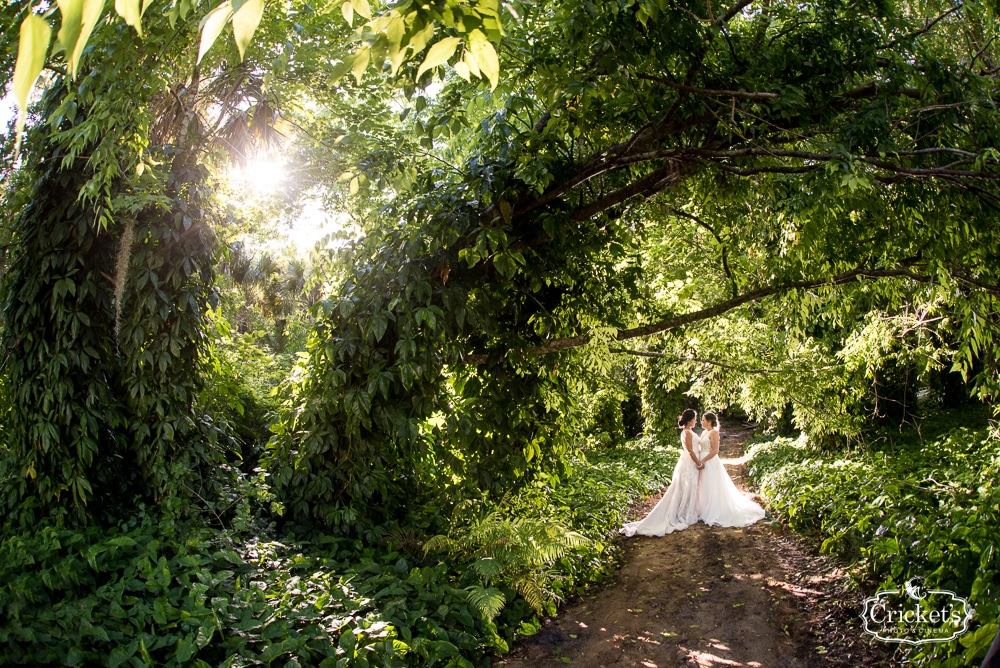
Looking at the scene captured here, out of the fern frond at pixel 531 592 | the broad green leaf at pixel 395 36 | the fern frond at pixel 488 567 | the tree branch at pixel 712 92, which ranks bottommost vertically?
the fern frond at pixel 531 592

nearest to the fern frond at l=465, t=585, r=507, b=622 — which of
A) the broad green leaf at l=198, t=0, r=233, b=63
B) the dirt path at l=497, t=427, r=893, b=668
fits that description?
the dirt path at l=497, t=427, r=893, b=668

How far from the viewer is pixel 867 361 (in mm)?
7824

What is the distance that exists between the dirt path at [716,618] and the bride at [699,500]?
1.29 metres

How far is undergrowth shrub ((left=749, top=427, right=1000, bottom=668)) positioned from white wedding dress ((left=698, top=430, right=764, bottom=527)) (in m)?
0.39

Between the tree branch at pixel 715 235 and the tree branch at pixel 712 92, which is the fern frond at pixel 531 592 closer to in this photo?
the tree branch at pixel 715 235

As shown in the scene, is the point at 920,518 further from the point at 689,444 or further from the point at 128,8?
the point at 128,8

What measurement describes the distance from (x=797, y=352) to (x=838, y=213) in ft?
18.9

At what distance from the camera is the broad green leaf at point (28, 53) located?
87 cm

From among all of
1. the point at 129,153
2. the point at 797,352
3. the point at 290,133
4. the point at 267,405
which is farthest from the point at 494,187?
the point at 797,352

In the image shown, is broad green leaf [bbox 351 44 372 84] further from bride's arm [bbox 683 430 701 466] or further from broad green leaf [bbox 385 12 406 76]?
bride's arm [bbox 683 430 701 466]

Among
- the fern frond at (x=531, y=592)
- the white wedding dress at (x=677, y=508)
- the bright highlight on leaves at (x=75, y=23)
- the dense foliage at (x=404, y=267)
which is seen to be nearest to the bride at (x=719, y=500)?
the white wedding dress at (x=677, y=508)

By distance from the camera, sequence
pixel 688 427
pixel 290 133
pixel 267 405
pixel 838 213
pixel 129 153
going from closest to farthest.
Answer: pixel 129 153
pixel 838 213
pixel 290 133
pixel 267 405
pixel 688 427

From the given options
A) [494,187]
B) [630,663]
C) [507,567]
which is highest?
[494,187]

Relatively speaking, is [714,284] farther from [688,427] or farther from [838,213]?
[838,213]
